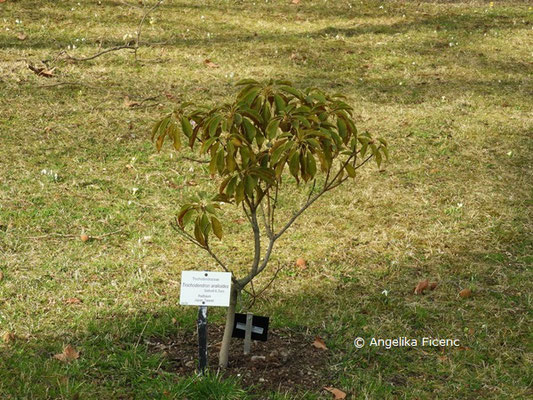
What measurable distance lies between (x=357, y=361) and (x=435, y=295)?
1.06 m

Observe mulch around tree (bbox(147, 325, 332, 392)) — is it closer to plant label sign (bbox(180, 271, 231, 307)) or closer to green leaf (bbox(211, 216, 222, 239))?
plant label sign (bbox(180, 271, 231, 307))

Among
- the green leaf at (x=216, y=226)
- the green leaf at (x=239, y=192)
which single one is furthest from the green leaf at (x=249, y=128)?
the green leaf at (x=216, y=226)

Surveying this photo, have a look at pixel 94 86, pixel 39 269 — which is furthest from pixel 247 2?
pixel 39 269

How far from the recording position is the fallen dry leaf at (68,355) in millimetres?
3895

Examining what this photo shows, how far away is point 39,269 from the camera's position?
4.93 meters

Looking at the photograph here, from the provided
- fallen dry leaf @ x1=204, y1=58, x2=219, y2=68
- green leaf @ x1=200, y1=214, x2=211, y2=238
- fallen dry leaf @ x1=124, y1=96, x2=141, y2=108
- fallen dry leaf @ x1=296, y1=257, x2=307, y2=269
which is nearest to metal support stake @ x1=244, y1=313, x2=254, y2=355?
green leaf @ x1=200, y1=214, x2=211, y2=238

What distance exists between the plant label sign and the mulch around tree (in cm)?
48

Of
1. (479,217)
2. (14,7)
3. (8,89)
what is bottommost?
(479,217)

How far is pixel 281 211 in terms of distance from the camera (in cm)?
618

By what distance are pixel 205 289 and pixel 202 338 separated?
0.26 metres

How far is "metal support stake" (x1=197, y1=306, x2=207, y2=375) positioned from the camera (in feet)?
11.8

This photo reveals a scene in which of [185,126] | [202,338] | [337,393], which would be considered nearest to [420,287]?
[337,393]

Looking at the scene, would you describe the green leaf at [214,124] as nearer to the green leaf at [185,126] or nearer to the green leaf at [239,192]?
the green leaf at [185,126]

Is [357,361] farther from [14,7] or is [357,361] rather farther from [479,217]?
[14,7]
